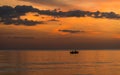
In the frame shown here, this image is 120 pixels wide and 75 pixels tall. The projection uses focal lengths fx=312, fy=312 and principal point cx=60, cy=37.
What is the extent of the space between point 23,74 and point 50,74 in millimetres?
5775

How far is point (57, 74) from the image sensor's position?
59.4 metres

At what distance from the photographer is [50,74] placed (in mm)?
59531

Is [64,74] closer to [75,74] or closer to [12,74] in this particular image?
[75,74]

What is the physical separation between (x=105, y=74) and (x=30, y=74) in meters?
14.5

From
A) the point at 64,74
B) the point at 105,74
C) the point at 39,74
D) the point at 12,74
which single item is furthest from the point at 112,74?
the point at 12,74

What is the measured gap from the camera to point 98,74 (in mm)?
59719

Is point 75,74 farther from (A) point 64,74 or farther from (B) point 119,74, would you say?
(B) point 119,74

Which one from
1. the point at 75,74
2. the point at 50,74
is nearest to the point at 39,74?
the point at 50,74

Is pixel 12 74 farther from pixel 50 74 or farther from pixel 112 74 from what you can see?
pixel 112 74

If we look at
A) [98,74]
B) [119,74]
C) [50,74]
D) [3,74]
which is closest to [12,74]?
[3,74]

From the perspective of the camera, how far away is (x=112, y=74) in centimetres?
5962

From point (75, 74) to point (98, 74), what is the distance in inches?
174

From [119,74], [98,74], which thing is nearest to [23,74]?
[98,74]

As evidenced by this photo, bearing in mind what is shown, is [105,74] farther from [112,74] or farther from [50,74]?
[50,74]
